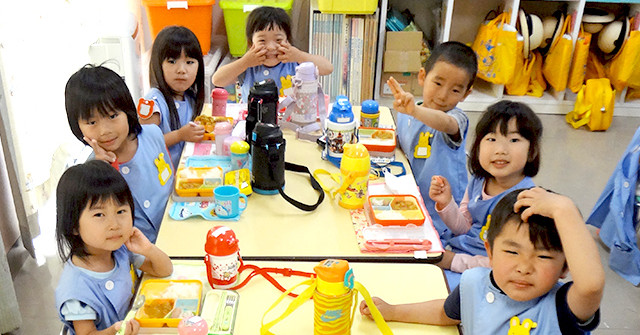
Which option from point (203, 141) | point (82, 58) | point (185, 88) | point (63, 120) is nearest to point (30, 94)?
point (63, 120)

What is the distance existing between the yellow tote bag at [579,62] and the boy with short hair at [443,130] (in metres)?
2.46

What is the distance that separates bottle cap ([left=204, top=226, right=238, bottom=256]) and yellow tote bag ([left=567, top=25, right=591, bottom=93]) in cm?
368

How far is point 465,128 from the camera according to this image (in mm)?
2072

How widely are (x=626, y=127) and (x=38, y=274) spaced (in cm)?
399

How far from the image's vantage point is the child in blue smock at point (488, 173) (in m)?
1.73

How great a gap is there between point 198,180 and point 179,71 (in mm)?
623

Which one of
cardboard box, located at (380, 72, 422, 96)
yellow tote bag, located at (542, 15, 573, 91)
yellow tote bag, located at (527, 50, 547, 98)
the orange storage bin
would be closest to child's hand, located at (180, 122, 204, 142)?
the orange storage bin

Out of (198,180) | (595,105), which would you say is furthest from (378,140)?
(595,105)

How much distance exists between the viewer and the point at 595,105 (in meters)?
4.10

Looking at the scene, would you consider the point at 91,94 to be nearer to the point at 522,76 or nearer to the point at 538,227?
the point at 538,227

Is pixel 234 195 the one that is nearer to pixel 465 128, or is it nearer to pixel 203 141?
pixel 203 141

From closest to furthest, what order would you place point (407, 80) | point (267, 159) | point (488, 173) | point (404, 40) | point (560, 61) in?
point (267, 159) → point (488, 173) → point (404, 40) → point (560, 61) → point (407, 80)

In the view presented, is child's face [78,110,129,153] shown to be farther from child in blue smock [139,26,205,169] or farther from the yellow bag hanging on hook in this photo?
the yellow bag hanging on hook

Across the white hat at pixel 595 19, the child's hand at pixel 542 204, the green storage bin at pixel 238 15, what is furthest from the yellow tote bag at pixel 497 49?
the child's hand at pixel 542 204
